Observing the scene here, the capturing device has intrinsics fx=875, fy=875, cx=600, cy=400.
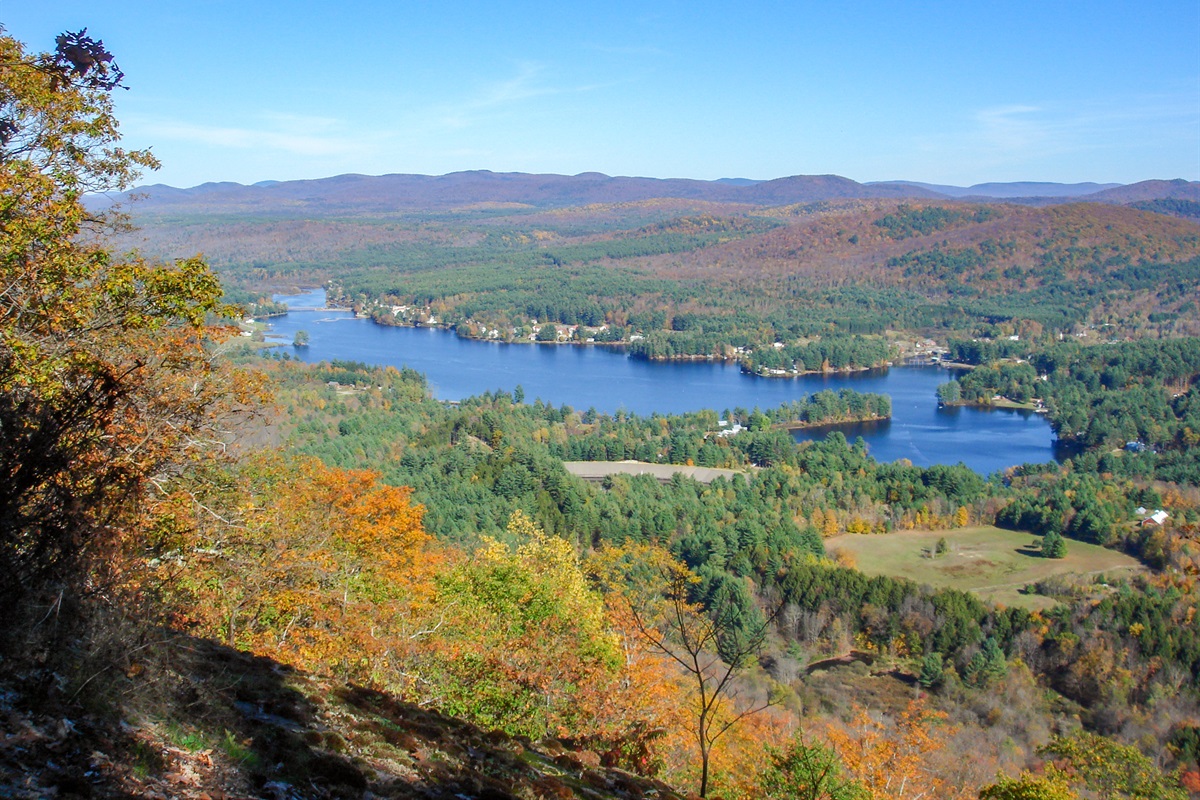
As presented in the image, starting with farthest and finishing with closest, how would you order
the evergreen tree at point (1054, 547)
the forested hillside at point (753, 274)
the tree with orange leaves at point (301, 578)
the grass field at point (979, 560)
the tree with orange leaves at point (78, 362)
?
1. the forested hillside at point (753, 274)
2. the evergreen tree at point (1054, 547)
3. the grass field at point (979, 560)
4. the tree with orange leaves at point (301, 578)
5. the tree with orange leaves at point (78, 362)

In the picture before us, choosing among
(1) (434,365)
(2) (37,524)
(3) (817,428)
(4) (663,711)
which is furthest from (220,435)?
(1) (434,365)

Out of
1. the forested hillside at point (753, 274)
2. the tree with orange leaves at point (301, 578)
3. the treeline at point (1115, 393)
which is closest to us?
the tree with orange leaves at point (301, 578)

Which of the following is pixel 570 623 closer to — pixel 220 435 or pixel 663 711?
pixel 663 711

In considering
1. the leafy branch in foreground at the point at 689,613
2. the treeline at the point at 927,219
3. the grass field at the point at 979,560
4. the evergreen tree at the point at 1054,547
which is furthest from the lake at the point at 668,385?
the treeline at the point at 927,219

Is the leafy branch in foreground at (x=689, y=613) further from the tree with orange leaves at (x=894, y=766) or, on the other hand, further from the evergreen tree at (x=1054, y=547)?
the evergreen tree at (x=1054, y=547)

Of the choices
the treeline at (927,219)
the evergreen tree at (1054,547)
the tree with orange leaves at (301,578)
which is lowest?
the evergreen tree at (1054,547)

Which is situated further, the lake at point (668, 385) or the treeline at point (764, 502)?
the lake at point (668, 385)

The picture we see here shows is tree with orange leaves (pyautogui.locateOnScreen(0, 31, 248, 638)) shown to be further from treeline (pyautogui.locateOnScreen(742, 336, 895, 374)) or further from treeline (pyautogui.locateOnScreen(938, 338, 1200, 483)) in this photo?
treeline (pyautogui.locateOnScreen(742, 336, 895, 374))
